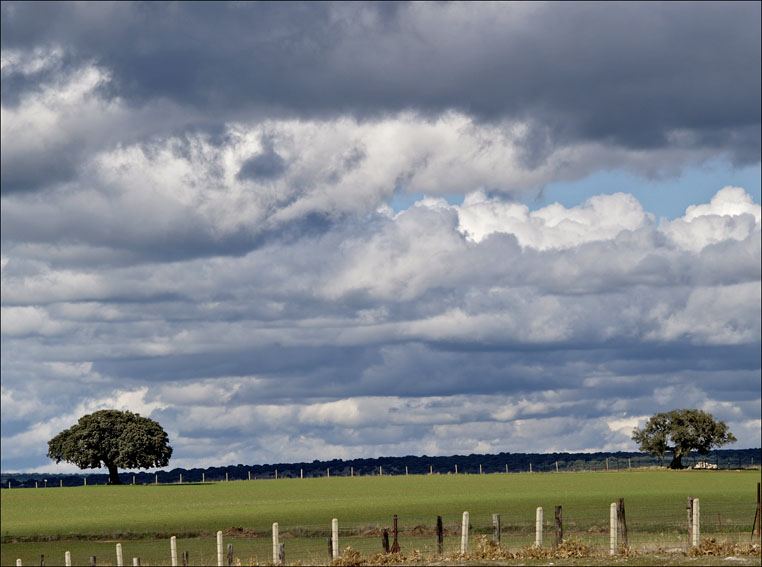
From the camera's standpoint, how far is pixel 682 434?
189 m

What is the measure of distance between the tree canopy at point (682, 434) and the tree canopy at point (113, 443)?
80060mm

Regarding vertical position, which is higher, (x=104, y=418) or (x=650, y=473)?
(x=104, y=418)

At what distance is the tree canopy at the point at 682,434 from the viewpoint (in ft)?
617

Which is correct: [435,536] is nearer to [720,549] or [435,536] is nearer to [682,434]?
[720,549]

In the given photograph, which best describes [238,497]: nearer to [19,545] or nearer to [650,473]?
[19,545]

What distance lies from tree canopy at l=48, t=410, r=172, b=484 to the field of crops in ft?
15.2

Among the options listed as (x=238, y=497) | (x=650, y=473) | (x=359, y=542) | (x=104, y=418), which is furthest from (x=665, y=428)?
(x=359, y=542)

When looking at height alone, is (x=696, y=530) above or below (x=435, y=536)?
above

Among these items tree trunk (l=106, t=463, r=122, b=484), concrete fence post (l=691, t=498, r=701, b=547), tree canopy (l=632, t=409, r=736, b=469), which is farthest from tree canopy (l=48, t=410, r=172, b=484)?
concrete fence post (l=691, t=498, r=701, b=547)

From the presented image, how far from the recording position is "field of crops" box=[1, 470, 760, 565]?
260ft

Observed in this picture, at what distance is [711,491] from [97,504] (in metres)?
73.9

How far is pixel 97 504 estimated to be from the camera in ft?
457

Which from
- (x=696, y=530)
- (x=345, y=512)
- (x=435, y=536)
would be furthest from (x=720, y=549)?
(x=345, y=512)

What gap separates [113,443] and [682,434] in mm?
91870
